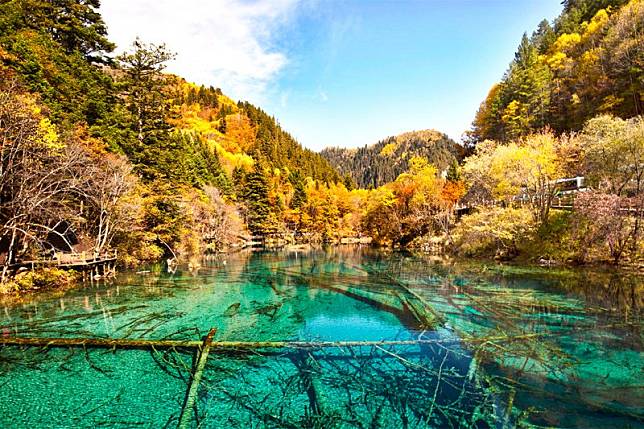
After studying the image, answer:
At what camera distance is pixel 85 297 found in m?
16.5

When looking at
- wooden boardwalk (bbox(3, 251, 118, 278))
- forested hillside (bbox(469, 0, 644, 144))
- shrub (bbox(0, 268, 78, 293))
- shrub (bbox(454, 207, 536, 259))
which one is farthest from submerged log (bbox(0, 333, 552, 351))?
forested hillside (bbox(469, 0, 644, 144))

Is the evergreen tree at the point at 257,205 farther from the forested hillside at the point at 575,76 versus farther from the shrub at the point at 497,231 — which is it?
the forested hillside at the point at 575,76

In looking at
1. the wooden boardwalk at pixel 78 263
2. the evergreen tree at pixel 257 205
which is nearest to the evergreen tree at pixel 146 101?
the wooden boardwalk at pixel 78 263

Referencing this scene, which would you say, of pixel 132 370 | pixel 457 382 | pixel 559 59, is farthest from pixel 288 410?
pixel 559 59

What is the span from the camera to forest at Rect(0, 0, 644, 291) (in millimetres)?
17953

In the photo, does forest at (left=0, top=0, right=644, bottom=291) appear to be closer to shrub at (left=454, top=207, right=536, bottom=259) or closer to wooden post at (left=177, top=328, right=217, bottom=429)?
shrub at (left=454, top=207, right=536, bottom=259)

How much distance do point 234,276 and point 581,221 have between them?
23.4 meters

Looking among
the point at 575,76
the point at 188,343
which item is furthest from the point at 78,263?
the point at 575,76

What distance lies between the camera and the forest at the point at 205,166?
1795 centimetres

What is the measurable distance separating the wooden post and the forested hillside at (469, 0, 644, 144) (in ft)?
151

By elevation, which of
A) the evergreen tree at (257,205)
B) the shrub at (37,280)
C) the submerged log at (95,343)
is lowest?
the submerged log at (95,343)

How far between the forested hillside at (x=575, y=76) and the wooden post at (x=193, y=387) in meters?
46.0

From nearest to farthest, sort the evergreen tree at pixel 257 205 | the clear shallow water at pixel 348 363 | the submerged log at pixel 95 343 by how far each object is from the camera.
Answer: the clear shallow water at pixel 348 363 < the submerged log at pixel 95 343 < the evergreen tree at pixel 257 205

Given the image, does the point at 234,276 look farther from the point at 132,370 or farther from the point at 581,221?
the point at 581,221
